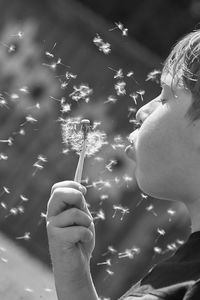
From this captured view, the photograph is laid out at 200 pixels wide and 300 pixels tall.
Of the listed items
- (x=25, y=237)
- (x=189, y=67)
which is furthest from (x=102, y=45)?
(x=189, y=67)

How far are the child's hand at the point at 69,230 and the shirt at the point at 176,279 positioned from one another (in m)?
0.14

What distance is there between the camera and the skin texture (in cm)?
85

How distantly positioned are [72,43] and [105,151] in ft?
4.08

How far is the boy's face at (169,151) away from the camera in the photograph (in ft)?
2.77

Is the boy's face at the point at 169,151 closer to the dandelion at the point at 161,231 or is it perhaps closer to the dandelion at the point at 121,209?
the dandelion at the point at 161,231

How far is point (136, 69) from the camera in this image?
385 centimetres

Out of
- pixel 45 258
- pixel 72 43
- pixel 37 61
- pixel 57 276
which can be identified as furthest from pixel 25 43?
pixel 57 276

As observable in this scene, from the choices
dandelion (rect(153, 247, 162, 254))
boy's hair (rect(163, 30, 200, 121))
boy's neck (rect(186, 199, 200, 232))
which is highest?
boy's hair (rect(163, 30, 200, 121))

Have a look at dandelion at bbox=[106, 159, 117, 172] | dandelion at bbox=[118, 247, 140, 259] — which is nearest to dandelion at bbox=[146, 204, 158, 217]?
dandelion at bbox=[118, 247, 140, 259]

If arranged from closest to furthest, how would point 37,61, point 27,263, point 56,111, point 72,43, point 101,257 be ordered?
point 27,263 → point 101,257 → point 37,61 → point 56,111 → point 72,43

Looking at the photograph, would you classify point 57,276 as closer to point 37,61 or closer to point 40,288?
point 40,288

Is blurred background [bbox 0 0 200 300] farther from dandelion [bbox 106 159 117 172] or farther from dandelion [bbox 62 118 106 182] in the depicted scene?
dandelion [bbox 62 118 106 182]

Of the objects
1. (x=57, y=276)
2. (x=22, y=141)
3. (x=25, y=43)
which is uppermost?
(x=57, y=276)

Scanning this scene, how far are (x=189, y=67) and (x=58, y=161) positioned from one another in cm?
206
